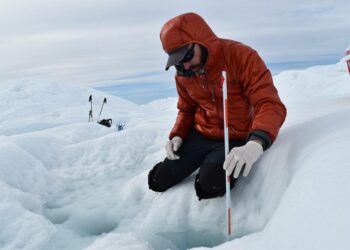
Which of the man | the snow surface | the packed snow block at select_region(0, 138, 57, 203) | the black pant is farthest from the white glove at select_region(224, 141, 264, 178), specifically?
the packed snow block at select_region(0, 138, 57, 203)

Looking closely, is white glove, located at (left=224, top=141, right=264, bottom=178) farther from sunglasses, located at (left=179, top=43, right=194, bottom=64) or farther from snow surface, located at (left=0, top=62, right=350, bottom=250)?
sunglasses, located at (left=179, top=43, right=194, bottom=64)

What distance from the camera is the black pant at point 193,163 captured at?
278 cm

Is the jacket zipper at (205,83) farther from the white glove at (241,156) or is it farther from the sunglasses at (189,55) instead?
the white glove at (241,156)

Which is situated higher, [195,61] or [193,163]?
[195,61]

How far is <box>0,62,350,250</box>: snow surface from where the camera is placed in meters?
1.65

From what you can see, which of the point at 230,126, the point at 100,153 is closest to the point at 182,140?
the point at 230,126

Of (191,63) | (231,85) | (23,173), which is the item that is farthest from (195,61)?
(23,173)

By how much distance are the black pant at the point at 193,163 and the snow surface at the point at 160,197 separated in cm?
8

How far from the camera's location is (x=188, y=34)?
8.30ft

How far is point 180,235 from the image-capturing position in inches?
107

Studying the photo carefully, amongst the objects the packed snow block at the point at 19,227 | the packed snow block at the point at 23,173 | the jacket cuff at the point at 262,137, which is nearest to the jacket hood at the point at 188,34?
the jacket cuff at the point at 262,137

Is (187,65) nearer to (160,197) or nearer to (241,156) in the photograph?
(241,156)

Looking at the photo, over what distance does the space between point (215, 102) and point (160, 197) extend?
0.92 metres

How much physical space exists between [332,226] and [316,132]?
1123 millimetres
